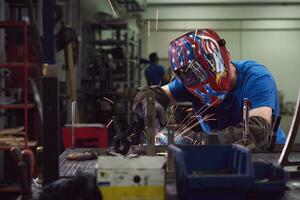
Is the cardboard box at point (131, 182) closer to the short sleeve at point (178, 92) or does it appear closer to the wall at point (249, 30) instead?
the short sleeve at point (178, 92)

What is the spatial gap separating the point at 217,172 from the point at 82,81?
4960 mm

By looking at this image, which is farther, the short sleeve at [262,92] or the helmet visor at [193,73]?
the short sleeve at [262,92]

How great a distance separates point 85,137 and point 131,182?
1219 millimetres

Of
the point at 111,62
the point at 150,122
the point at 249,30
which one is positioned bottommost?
the point at 150,122

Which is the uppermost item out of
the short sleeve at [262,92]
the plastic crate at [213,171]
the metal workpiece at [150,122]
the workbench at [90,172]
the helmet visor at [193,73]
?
the helmet visor at [193,73]

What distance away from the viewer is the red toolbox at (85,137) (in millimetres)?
2189

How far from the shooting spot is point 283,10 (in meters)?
8.61

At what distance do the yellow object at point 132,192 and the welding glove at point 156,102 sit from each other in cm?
68

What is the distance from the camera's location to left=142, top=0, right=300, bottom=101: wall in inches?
336

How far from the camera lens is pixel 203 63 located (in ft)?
5.75

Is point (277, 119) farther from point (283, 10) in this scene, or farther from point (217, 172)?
point (283, 10)

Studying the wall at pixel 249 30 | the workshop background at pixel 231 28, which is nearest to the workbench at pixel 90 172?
the workshop background at pixel 231 28

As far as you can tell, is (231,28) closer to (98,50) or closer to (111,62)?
(98,50)

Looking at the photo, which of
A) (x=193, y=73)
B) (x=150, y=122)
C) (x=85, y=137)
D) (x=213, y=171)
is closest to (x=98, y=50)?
(x=85, y=137)
